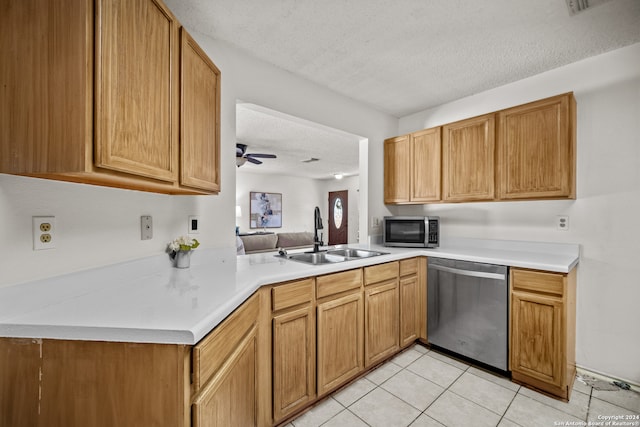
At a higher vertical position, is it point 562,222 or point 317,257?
point 562,222

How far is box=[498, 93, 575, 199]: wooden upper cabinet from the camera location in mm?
1927

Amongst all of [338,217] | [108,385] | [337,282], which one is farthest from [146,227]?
[338,217]

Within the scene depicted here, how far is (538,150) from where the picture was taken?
2.05 meters

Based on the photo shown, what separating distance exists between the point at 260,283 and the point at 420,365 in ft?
5.26

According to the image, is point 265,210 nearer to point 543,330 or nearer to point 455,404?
point 455,404

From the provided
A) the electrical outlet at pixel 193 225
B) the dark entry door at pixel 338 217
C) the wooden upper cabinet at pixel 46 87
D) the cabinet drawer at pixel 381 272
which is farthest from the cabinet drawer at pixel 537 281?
the dark entry door at pixel 338 217

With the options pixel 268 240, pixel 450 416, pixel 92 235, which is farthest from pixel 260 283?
pixel 268 240

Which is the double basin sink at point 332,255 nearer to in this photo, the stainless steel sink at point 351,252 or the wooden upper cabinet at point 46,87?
the stainless steel sink at point 351,252

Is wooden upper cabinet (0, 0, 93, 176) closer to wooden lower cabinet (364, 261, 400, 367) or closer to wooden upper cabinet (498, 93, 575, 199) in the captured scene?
wooden lower cabinet (364, 261, 400, 367)

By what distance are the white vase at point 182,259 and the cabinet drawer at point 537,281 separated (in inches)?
86.5

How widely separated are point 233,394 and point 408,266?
1.70 metres

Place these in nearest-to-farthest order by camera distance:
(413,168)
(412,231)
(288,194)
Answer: (412,231), (413,168), (288,194)

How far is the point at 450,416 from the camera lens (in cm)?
163

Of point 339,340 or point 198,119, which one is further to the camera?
point 339,340
